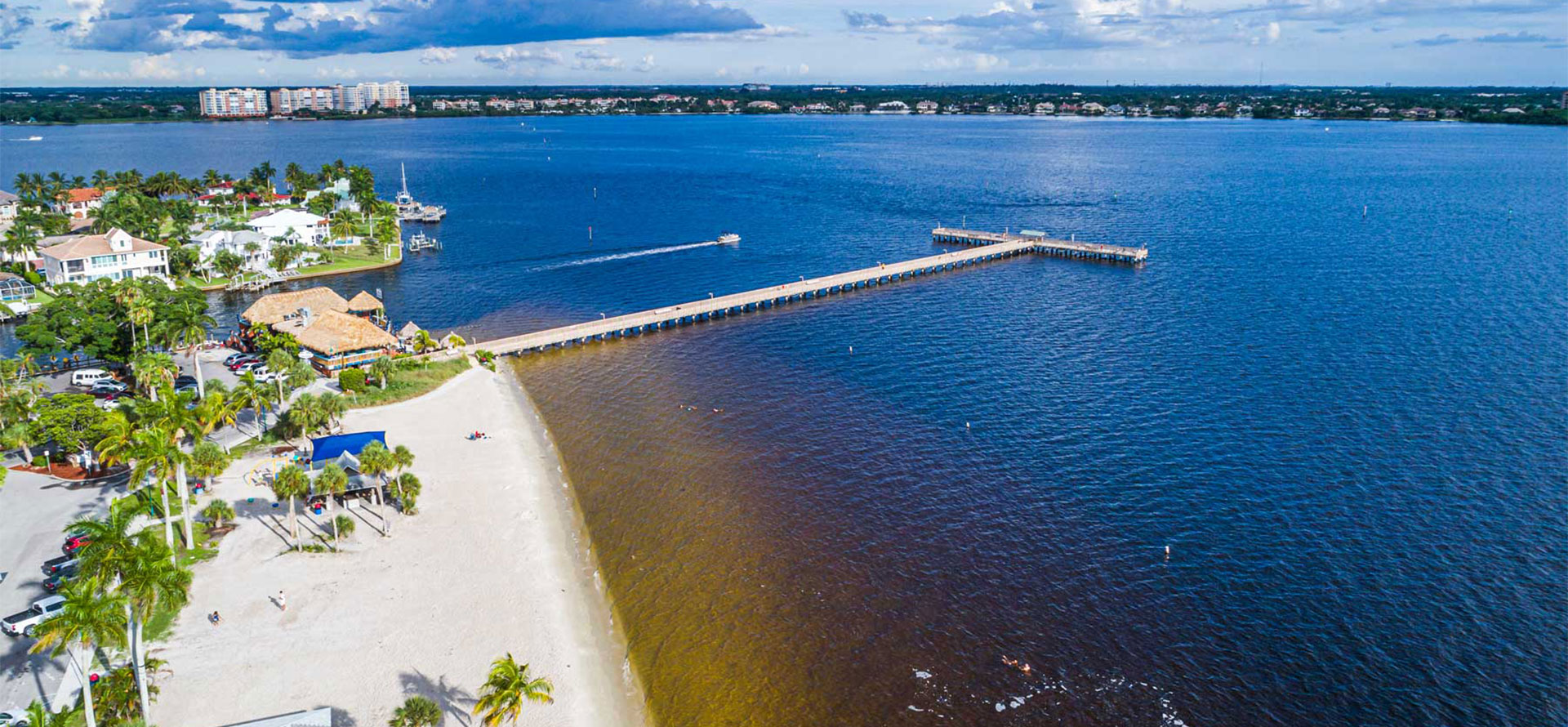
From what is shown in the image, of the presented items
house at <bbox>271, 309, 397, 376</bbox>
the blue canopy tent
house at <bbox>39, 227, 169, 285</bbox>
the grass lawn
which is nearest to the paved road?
the blue canopy tent

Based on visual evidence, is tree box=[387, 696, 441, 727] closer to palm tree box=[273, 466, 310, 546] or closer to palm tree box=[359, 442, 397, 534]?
palm tree box=[273, 466, 310, 546]

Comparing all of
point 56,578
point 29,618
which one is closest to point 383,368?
point 56,578

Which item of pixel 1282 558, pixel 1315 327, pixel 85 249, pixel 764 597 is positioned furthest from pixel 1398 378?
pixel 85 249

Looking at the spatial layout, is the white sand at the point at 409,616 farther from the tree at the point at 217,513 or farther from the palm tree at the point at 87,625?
the palm tree at the point at 87,625

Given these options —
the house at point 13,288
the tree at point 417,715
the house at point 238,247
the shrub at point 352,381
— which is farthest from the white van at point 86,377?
the tree at point 417,715

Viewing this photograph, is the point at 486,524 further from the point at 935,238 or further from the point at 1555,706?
the point at 935,238

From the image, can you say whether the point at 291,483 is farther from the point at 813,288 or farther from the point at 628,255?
the point at 628,255
